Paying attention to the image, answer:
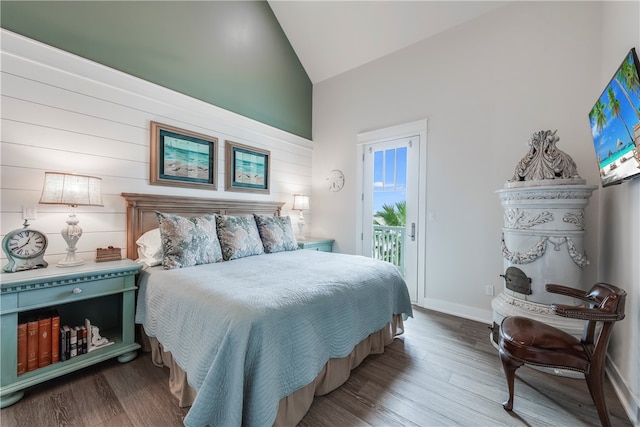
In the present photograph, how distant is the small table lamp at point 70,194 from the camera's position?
5.91ft

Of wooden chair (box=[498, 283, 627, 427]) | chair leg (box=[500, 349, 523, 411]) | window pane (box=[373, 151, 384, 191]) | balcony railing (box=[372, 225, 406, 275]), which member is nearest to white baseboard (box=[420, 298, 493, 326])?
balcony railing (box=[372, 225, 406, 275])

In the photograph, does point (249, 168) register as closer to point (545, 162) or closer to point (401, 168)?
point (401, 168)

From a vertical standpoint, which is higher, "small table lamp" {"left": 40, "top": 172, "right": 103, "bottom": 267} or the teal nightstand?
"small table lamp" {"left": 40, "top": 172, "right": 103, "bottom": 267}

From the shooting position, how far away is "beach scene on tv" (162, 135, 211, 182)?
2705mm

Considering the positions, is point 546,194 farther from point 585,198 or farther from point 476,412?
point 476,412

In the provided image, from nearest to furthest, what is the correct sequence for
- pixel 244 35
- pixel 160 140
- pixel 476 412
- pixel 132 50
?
1. pixel 476 412
2. pixel 132 50
3. pixel 160 140
4. pixel 244 35

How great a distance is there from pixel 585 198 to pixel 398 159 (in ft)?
6.36

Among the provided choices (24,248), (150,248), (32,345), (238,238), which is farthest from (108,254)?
(238,238)

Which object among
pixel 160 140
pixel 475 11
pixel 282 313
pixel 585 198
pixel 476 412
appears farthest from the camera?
pixel 475 11

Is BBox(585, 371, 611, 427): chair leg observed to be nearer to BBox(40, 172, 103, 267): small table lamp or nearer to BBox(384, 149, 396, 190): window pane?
BBox(384, 149, 396, 190): window pane

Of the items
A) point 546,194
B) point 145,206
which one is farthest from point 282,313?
point 546,194

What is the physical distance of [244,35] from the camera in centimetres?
347

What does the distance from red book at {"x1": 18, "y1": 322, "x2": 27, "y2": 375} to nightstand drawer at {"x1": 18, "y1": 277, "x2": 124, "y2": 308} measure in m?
0.17

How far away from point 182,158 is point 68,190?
1.10 m
